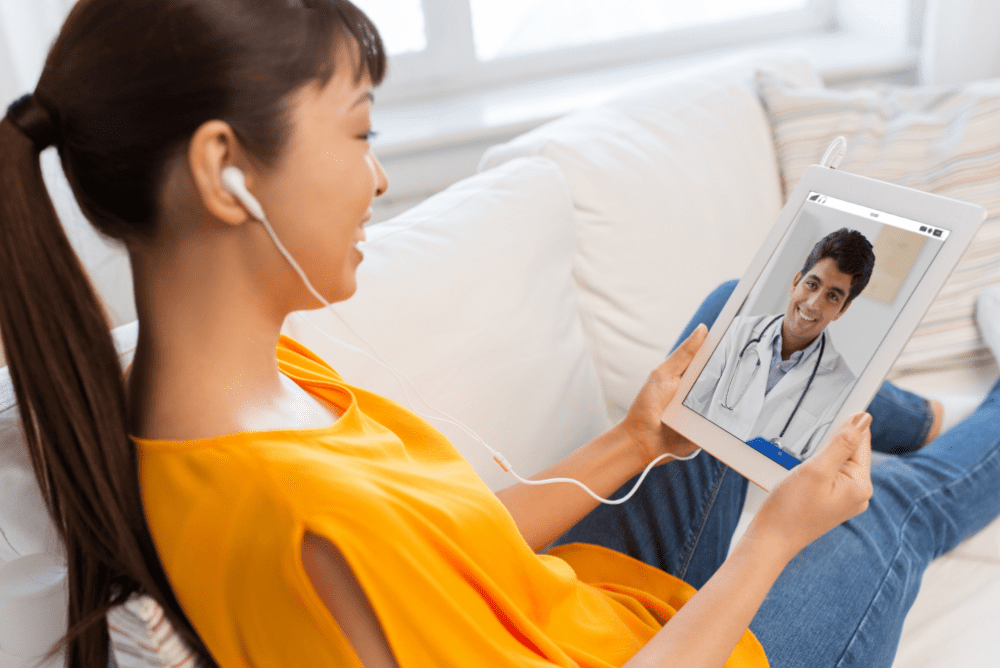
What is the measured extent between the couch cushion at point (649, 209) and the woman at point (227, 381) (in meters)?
0.62

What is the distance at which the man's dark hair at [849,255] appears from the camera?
0.76 m

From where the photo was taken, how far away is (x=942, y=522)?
1.01m

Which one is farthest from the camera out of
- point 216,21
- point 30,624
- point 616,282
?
point 616,282

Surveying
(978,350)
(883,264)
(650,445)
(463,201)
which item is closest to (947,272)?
(883,264)

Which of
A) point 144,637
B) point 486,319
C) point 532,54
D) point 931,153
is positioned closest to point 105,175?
point 144,637

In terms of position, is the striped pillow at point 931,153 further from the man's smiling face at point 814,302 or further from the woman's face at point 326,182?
the woman's face at point 326,182

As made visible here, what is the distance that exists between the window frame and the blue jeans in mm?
1126

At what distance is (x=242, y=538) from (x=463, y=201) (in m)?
0.65

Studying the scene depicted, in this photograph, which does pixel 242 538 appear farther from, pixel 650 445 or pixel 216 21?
pixel 650 445

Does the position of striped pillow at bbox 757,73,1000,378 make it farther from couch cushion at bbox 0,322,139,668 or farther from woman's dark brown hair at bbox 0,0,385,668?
couch cushion at bbox 0,322,139,668

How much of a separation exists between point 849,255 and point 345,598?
0.58 metres

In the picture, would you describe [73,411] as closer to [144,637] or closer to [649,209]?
[144,637]

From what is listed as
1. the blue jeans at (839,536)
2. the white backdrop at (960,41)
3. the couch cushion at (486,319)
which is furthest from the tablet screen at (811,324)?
the white backdrop at (960,41)

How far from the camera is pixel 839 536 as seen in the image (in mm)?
922
